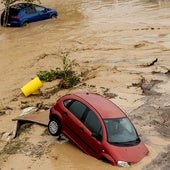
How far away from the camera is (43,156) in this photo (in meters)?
12.3

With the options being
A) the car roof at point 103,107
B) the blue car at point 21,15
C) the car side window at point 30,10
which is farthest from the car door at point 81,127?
the car side window at point 30,10

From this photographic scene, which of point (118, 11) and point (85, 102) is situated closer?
point (85, 102)

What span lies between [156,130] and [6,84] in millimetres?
7101

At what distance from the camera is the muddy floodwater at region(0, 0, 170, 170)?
40.8 ft

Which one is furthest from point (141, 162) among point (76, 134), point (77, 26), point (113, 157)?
point (77, 26)

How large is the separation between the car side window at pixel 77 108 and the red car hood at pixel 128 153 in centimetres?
139

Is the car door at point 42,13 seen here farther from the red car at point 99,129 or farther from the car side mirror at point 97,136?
the car side mirror at point 97,136

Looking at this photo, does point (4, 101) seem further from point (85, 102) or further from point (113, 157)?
point (113, 157)

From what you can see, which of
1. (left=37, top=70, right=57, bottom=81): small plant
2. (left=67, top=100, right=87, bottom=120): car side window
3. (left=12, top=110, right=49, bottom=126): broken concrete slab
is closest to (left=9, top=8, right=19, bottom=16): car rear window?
(left=37, top=70, right=57, bottom=81): small plant

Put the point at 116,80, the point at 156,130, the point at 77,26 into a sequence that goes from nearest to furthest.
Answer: the point at 156,130 < the point at 116,80 < the point at 77,26

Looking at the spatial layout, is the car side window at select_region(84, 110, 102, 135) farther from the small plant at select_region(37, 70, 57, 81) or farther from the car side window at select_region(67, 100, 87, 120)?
the small plant at select_region(37, 70, 57, 81)

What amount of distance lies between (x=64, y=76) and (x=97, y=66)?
6.55 feet

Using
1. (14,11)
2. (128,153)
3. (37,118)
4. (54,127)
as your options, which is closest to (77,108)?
(54,127)

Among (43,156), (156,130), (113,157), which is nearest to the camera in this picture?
(113,157)
